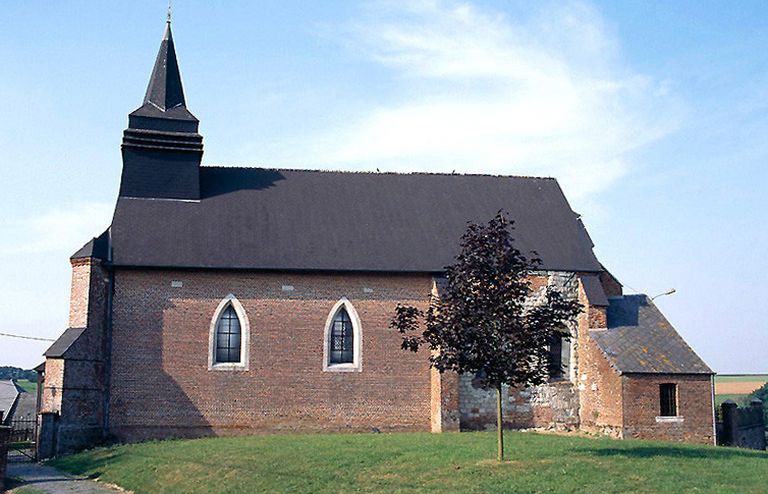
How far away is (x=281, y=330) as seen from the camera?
2684cm

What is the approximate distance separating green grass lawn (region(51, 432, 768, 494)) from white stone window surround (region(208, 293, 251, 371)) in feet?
11.8

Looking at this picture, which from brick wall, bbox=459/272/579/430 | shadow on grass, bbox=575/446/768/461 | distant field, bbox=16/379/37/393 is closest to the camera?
shadow on grass, bbox=575/446/768/461

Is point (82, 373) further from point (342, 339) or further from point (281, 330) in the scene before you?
point (342, 339)

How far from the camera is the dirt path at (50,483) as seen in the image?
60.1 ft

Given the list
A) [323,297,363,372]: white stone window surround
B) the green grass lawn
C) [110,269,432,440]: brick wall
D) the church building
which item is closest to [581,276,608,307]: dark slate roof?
the church building

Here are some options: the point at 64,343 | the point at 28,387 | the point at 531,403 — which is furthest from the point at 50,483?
the point at 28,387

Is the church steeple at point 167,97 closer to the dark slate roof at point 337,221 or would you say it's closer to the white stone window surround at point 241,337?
the dark slate roof at point 337,221

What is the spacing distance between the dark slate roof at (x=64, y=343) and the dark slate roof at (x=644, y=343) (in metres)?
Answer: 16.3

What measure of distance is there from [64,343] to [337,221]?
9.82m

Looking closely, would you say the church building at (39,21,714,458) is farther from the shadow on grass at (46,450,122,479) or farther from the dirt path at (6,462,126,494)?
the dirt path at (6,462,126,494)

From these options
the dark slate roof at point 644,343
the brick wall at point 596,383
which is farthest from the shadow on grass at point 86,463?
the dark slate roof at point 644,343

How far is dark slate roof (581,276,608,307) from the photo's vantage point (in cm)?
2762

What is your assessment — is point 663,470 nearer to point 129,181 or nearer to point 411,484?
point 411,484

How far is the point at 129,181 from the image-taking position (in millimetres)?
28719
